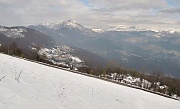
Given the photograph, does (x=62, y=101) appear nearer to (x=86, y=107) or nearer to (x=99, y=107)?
(x=86, y=107)

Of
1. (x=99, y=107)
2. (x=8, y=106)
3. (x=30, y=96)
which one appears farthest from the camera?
(x=99, y=107)

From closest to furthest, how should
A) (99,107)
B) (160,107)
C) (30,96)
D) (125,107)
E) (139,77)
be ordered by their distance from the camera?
(30,96) → (99,107) → (125,107) → (160,107) → (139,77)

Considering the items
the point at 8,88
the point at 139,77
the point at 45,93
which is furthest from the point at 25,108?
the point at 139,77

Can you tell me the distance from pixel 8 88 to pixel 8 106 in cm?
199

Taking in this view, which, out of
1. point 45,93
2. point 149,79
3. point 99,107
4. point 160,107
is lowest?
point 149,79

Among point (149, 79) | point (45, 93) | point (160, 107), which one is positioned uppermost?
point (45, 93)

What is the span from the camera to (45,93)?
9.39 m

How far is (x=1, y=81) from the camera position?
916 cm

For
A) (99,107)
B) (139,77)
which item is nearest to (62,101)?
(99,107)

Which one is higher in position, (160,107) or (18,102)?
(18,102)

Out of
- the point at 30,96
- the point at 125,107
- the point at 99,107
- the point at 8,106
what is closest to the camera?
the point at 8,106

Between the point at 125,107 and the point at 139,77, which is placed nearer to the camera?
the point at 125,107

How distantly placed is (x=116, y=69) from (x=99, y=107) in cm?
9404

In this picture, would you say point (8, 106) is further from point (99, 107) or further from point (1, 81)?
point (99, 107)
